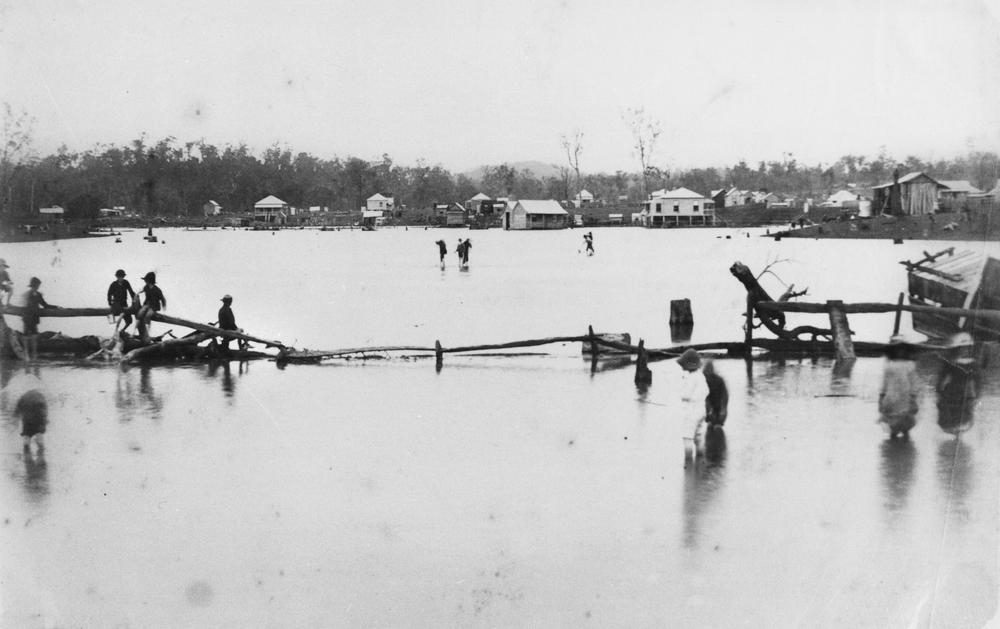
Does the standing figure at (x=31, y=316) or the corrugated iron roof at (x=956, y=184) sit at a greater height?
the corrugated iron roof at (x=956, y=184)

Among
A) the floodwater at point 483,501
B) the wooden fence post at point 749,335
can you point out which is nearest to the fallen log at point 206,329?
the floodwater at point 483,501

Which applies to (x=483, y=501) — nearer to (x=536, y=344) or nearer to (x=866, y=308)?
(x=536, y=344)

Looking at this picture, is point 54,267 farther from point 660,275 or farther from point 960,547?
point 960,547

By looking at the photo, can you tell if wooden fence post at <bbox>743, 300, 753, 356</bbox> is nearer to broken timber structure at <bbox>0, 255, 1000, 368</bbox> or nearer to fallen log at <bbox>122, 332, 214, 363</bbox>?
broken timber structure at <bbox>0, 255, 1000, 368</bbox>

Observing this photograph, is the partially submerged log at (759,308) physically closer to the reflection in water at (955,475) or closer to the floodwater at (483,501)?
the floodwater at (483,501)

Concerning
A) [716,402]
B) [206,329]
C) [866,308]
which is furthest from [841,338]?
[206,329]

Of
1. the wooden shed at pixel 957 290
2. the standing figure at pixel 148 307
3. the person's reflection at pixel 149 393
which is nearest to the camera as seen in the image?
the person's reflection at pixel 149 393
